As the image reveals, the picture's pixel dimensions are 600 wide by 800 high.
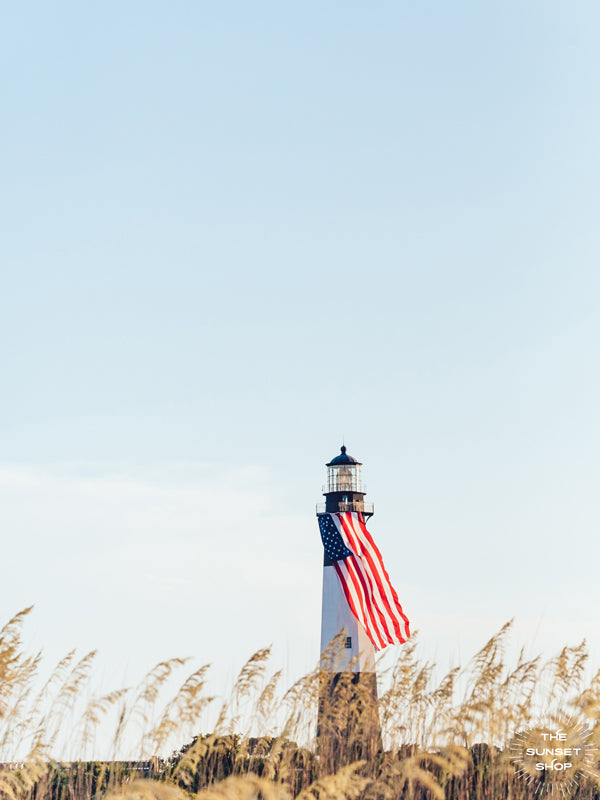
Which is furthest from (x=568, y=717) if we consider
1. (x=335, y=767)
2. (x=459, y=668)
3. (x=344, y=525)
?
A: (x=344, y=525)

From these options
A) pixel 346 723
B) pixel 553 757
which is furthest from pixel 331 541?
pixel 346 723

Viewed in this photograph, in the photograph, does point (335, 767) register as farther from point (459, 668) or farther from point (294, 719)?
point (459, 668)

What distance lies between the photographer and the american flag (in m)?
33.5

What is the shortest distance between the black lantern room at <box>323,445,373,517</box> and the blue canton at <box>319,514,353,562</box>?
641mm

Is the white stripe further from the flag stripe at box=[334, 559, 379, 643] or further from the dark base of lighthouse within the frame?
the dark base of lighthouse

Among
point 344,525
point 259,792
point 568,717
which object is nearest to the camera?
point 259,792

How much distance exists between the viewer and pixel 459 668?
8828 millimetres

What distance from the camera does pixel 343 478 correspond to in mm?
38688

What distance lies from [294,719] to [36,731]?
220 cm

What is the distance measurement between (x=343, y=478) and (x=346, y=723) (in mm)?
30068

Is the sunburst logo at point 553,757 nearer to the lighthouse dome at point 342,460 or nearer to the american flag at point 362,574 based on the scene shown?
the american flag at point 362,574

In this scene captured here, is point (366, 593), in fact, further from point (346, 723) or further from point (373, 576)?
point (346, 723)

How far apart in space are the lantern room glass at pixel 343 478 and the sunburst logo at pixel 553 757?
28931 mm

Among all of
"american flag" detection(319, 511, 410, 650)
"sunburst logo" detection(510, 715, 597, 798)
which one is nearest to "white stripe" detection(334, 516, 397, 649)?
"american flag" detection(319, 511, 410, 650)
